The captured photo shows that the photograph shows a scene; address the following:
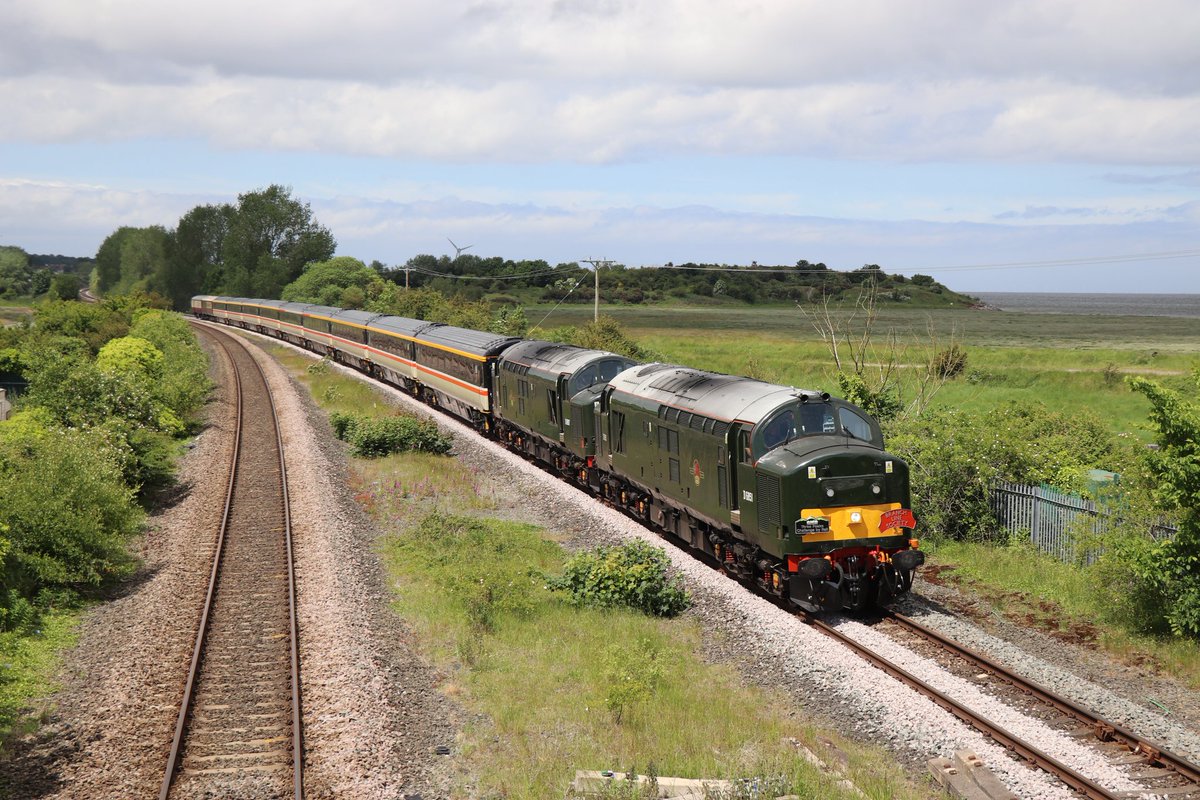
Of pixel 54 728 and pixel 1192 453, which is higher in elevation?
pixel 1192 453

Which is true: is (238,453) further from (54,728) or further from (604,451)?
(54,728)

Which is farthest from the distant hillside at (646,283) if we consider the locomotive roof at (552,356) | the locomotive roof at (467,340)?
the locomotive roof at (552,356)

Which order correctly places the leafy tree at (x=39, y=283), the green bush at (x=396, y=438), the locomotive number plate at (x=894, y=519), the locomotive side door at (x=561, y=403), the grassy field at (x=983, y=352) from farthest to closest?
the leafy tree at (x=39, y=283)
the grassy field at (x=983, y=352)
the green bush at (x=396, y=438)
the locomotive side door at (x=561, y=403)
the locomotive number plate at (x=894, y=519)

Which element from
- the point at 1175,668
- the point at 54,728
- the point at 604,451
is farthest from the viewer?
the point at 604,451

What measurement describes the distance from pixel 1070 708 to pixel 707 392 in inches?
370

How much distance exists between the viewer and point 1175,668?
604 inches

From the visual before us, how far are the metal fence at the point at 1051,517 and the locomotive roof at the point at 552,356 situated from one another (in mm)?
10876

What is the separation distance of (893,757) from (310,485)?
20803mm

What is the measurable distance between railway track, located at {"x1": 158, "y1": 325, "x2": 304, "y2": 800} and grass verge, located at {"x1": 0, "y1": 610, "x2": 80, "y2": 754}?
199 cm

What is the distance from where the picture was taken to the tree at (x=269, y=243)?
137m

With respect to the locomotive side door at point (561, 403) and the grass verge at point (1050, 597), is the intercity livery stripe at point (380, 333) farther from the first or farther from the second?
the grass verge at point (1050, 597)

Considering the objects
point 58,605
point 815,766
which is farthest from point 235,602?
point 815,766

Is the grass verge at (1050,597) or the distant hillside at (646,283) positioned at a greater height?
the distant hillside at (646,283)

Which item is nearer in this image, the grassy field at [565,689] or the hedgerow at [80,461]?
the grassy field at [565,689]
